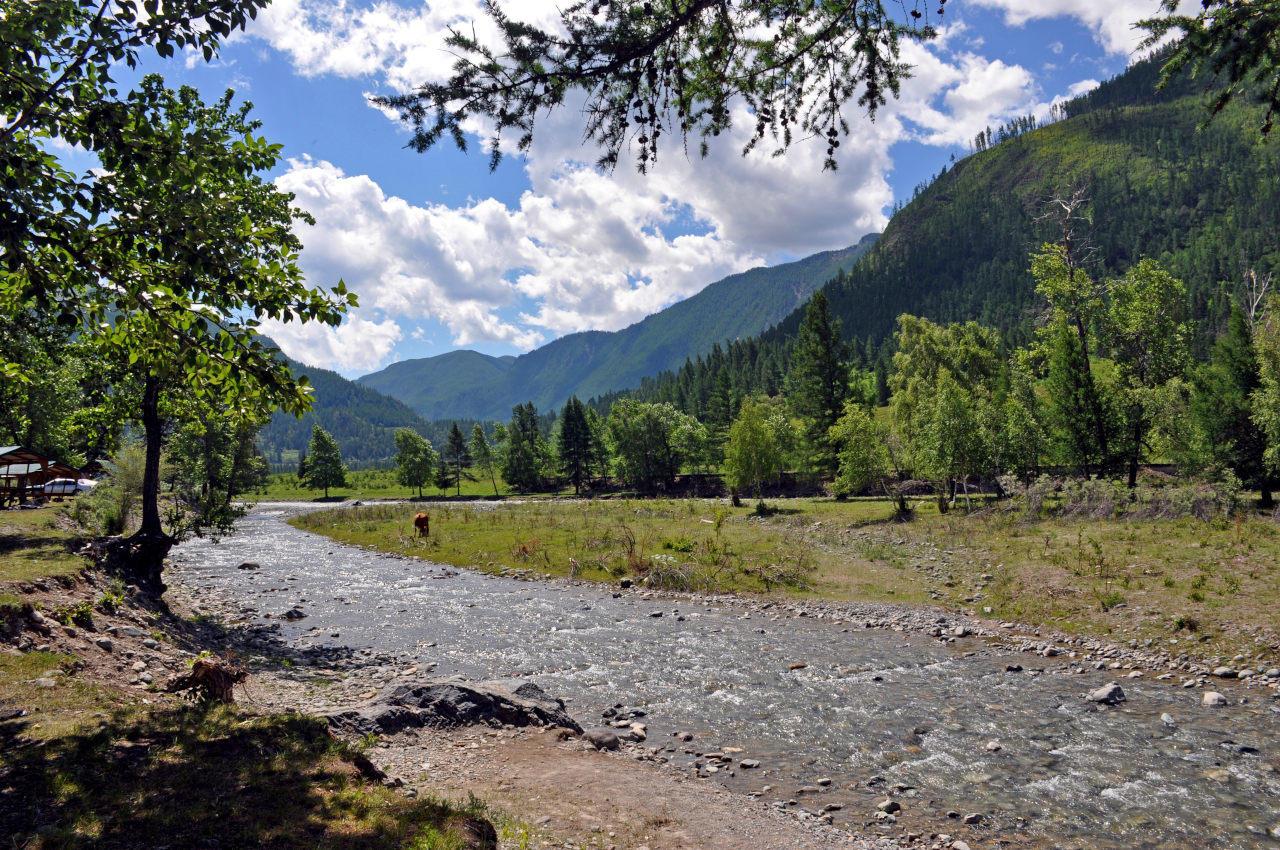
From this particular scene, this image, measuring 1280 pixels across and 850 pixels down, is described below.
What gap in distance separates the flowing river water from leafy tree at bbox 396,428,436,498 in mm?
93385

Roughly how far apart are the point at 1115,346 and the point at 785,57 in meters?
45.9

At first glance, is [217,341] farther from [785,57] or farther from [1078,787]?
[1078,787]

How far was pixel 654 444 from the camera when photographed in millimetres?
95438

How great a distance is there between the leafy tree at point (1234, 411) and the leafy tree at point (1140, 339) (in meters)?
3.99

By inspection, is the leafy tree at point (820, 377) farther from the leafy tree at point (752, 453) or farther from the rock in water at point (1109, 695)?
the rock in water at point (1109, 695)

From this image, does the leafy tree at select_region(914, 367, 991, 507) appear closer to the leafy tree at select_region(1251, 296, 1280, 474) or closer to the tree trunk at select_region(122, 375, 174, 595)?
the leafy tree at select_region(1251, 296, 1280, 474)

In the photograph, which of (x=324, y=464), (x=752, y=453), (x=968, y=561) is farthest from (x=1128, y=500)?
(x=324, y=464)

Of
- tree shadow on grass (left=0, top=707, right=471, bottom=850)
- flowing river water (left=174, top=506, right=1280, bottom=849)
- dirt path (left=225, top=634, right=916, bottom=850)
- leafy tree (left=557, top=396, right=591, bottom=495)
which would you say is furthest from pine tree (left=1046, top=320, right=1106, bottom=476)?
leafy tree (left=557, top=396, right=591, bottom=495)

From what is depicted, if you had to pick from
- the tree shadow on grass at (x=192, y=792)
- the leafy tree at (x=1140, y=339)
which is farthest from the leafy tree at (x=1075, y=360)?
the tree shadow on grass at (x=192, y=792)

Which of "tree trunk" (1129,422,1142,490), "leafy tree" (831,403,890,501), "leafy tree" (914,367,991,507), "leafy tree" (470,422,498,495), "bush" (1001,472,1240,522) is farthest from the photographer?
"leafy tree" (470,422,498,495)

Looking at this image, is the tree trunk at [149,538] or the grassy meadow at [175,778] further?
the tree trunk at [149,538]

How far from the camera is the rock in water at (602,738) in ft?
36.0

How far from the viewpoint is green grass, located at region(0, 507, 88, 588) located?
1384 centimetres

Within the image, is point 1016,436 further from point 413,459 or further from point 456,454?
point 456,454
